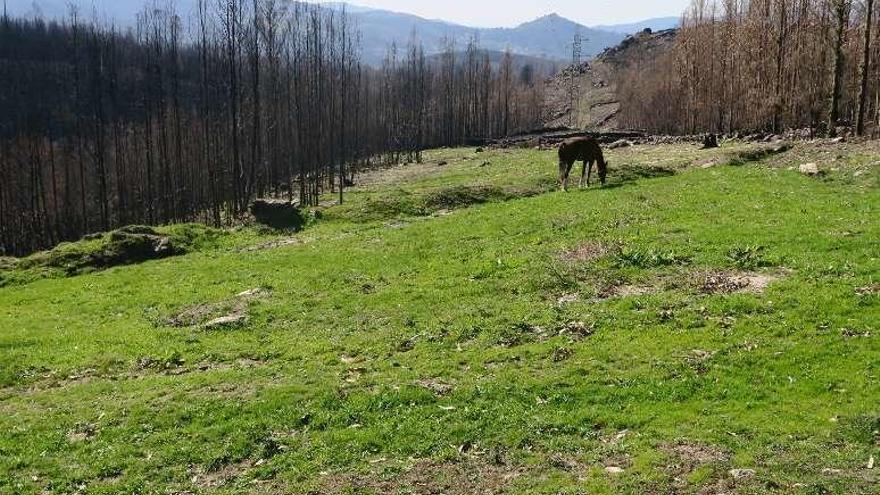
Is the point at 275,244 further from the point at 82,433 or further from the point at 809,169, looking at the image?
the point at 809,169

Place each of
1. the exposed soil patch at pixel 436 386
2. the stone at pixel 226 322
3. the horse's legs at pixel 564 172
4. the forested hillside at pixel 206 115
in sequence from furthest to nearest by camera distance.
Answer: the forested hillside at pixel 206 115 < the horse's legs at pixel 564 172 < the stone at pixel 226 322 < the exposed soil patch at pixel 436 386

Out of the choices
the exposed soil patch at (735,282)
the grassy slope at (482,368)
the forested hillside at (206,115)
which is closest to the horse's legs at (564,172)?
the grassy slope at (482,368)

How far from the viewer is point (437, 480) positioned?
11.1 meters

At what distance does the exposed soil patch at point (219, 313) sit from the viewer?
21547 millimetres

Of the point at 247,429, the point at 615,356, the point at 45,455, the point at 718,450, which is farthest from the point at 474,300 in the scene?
the point at 45,455

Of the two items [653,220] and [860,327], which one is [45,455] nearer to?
[860,327]

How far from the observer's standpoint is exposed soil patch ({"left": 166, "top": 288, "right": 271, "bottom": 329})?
848 inches

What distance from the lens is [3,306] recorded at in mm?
27781

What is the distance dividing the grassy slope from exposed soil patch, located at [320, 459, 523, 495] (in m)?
0.10

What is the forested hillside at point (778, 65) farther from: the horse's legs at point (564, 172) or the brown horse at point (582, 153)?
the horse's legs at point (564, 172)

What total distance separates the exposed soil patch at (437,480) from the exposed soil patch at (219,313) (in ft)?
37.0

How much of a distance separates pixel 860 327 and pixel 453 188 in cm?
3033

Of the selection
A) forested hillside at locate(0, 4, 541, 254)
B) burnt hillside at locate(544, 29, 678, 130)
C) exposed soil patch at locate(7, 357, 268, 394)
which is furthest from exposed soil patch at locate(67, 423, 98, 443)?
burnt hillside at locate(544, 29, 678, 130)

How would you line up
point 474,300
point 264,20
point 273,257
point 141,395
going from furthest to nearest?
point 264,20 → point 273,257 → point 474,300 → point 141,395
